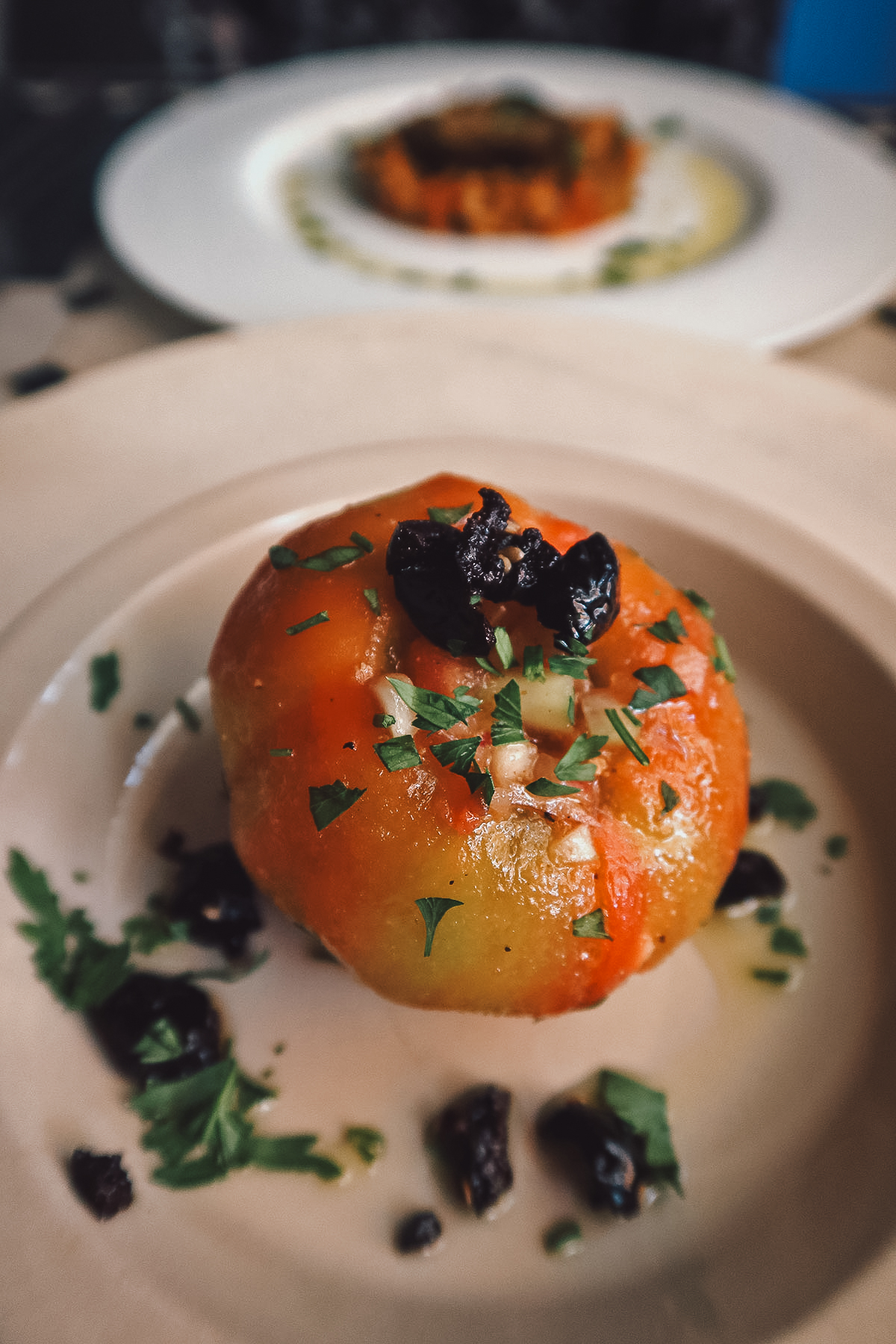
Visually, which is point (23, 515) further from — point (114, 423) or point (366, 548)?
point (366, 548)

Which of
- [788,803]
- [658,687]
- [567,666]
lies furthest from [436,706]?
[788,803]

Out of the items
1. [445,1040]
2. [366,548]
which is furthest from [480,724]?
[445,1040]

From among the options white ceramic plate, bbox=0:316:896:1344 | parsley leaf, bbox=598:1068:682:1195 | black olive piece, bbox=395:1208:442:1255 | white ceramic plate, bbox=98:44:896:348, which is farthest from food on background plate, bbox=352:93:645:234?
black olive piece, bbox=395:1208:442:1255

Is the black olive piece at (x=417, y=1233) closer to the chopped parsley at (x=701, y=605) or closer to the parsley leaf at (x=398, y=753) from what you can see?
the parsley leaf at (x=398, y=753)

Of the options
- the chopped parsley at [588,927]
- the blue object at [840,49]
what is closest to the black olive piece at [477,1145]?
the chopped parsley at [588,927]

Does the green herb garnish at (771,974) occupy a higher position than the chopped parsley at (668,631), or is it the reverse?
the chopped parsley at (668,631)
